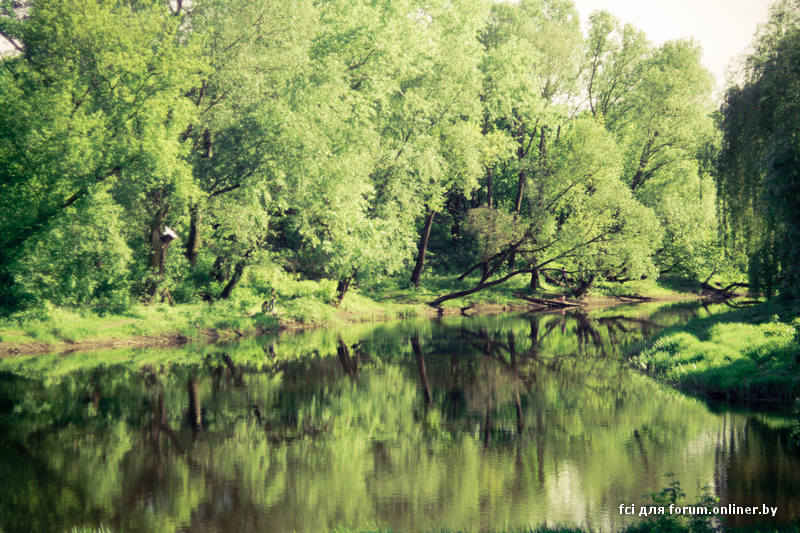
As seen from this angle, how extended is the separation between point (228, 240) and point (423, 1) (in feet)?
77.8

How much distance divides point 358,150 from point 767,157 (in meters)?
26.8

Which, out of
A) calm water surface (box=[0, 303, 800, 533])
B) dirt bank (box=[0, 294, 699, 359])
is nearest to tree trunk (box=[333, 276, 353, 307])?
dirt bank (box=[0, 294, 699, 359])

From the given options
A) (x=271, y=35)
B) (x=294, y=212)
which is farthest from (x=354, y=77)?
(x=294, y=212)

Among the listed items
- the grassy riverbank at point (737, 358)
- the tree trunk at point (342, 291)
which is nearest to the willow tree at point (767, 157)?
the grassy riverbank at point (737, 358)

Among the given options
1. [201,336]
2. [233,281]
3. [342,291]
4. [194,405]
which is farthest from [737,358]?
[233,281]

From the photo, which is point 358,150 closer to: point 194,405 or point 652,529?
point 194,405

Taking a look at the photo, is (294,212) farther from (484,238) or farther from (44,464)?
(44,464)

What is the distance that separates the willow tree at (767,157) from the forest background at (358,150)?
6 centimetres

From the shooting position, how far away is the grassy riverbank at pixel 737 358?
54.5 feet

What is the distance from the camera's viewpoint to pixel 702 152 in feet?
70.2

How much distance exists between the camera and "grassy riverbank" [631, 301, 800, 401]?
1661 centimetres

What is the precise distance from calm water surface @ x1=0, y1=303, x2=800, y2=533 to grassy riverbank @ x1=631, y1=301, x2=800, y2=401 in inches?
36.8

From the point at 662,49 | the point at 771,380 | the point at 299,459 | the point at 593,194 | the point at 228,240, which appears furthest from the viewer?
the point at 662,49

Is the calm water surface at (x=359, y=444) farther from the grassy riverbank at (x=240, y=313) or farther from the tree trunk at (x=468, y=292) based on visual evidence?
the tree trunk at (x=468, y=292)
